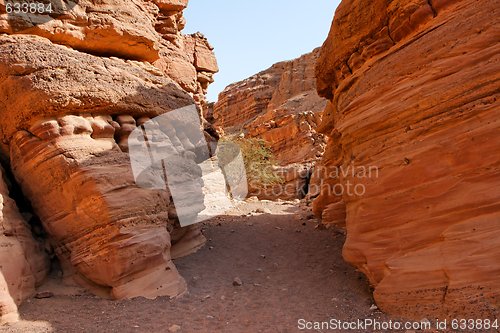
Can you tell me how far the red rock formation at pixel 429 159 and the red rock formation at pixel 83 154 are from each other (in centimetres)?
385

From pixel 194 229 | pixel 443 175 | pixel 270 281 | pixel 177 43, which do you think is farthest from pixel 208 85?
pixel 443 175

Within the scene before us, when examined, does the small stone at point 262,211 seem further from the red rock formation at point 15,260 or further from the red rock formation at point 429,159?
the red rock formation at point 15,260

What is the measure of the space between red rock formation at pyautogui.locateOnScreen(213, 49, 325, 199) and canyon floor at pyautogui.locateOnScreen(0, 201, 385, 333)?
38.1 ft

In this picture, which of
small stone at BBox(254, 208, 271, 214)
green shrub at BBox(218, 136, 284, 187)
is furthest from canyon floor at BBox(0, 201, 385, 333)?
green shrub at BBox(218, 136, 284, 187)

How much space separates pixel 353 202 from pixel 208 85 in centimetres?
1052

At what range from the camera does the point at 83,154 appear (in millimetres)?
6750

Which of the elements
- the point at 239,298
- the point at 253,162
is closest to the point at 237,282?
the point at 239,298

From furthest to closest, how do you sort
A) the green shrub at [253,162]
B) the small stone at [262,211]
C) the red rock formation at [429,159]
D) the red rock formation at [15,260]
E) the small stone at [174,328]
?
the green shrub at [253,162]
the small stone at [262,211]
the red rock formation at [15,260]
the small stone at [174,328]
the red rock formation at [429,159]

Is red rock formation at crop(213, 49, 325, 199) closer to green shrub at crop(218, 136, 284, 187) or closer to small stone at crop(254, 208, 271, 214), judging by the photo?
green shrub at crop(218, 136, 284, 187)

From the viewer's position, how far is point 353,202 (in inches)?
253

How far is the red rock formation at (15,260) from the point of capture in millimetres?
5508

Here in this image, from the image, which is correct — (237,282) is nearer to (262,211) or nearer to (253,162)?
(262,211)

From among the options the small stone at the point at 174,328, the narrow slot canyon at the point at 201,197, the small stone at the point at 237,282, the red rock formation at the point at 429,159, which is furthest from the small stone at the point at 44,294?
the red rock formation at the point at 429,159

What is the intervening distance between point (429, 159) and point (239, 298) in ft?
13.1
